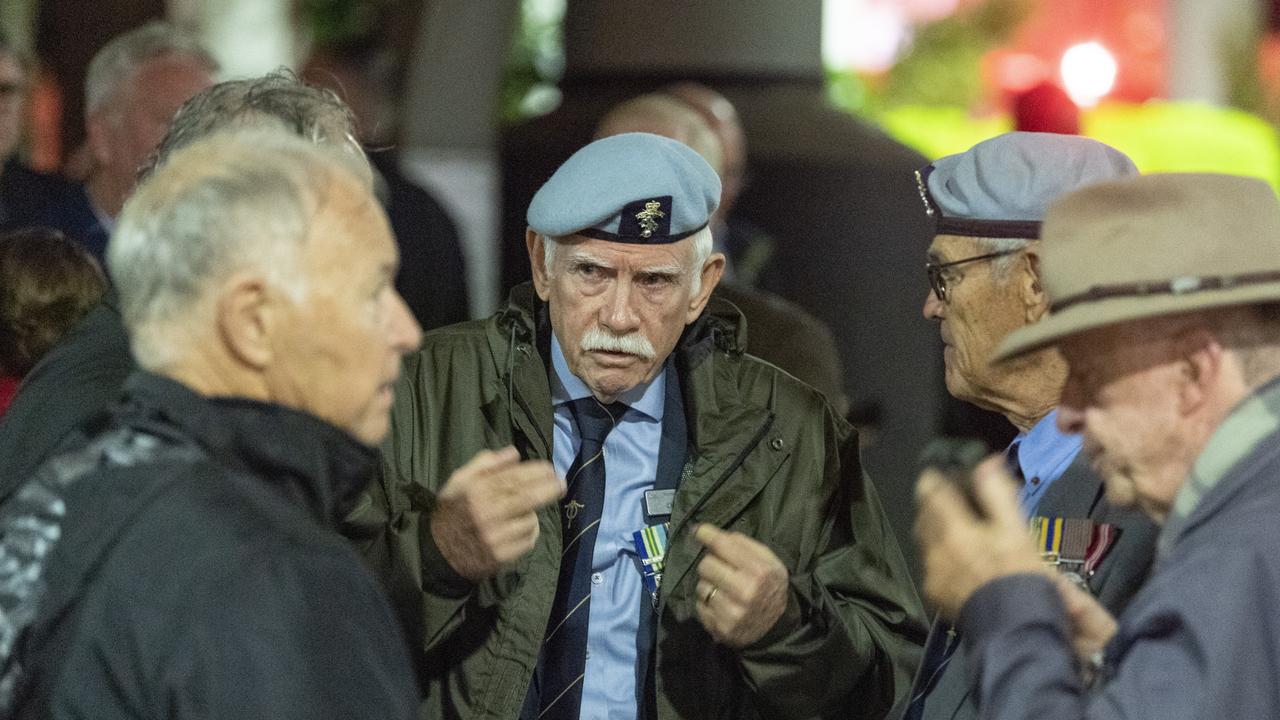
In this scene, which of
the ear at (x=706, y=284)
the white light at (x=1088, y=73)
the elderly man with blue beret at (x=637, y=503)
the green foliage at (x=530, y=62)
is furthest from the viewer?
the white light at (x=1088, y=73)

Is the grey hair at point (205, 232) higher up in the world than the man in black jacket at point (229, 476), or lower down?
higher up

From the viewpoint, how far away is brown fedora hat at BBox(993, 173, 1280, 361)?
8.11ft

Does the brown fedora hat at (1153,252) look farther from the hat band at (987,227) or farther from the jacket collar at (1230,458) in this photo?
the hat band at (987,227)

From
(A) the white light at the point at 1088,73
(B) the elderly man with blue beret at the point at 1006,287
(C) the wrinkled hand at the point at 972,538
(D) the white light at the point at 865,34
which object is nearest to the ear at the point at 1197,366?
(C) the wrinkled hand at the point at 972,538

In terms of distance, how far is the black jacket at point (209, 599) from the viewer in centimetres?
214

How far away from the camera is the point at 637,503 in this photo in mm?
3580

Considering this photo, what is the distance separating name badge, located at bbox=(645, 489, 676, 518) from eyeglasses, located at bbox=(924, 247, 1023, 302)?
0.70 metres

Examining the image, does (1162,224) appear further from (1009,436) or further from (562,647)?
(1009,436)

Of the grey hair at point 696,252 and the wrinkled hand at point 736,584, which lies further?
the grey hair at point 696,252

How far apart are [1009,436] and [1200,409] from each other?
3621 mm

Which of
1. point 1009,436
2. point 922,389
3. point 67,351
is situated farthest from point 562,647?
point 922,389

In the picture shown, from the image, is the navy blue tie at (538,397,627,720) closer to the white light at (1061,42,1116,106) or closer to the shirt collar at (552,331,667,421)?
the shirt collar at (552,331,667,421)

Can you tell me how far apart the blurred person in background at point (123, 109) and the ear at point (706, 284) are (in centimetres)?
250

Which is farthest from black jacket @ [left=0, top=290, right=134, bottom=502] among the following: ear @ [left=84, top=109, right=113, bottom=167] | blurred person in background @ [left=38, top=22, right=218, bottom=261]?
ear @ [left=84, top=109, right=113, bottom=167]
